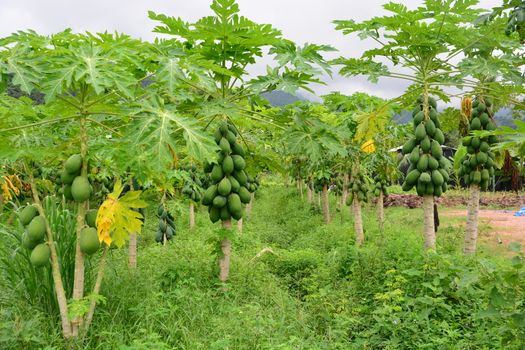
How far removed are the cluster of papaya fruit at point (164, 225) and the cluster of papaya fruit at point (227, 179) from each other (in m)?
3.07

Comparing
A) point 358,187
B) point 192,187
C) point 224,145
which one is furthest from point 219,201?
point 192,187

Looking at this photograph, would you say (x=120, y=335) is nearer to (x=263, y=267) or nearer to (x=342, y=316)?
(x=342, y=316)

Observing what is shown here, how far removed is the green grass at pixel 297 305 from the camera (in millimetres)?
3209

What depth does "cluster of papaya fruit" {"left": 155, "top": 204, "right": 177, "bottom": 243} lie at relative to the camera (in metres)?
7.77

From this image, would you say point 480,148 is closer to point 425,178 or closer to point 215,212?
point 425,178

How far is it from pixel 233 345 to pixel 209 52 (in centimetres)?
283

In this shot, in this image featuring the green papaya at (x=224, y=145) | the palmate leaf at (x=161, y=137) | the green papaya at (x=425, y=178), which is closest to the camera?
the palmate leaf at (x=161, y=137)

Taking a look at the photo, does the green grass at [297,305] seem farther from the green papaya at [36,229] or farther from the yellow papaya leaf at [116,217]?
the yellow papaya leaf at [116,217]

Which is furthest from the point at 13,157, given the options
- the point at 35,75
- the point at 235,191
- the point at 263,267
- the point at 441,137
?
the point at 441,137

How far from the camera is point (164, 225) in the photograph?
7855 millimetres

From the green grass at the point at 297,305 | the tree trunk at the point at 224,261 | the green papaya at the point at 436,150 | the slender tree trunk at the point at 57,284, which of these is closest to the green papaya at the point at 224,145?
the tree trunk at the point at 224,261

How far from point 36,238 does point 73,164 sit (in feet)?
1.92

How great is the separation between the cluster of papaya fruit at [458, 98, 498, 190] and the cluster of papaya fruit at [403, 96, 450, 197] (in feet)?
3.15

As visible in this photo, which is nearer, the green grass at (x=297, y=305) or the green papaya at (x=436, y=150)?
the green grass at (x=297, y=305)
